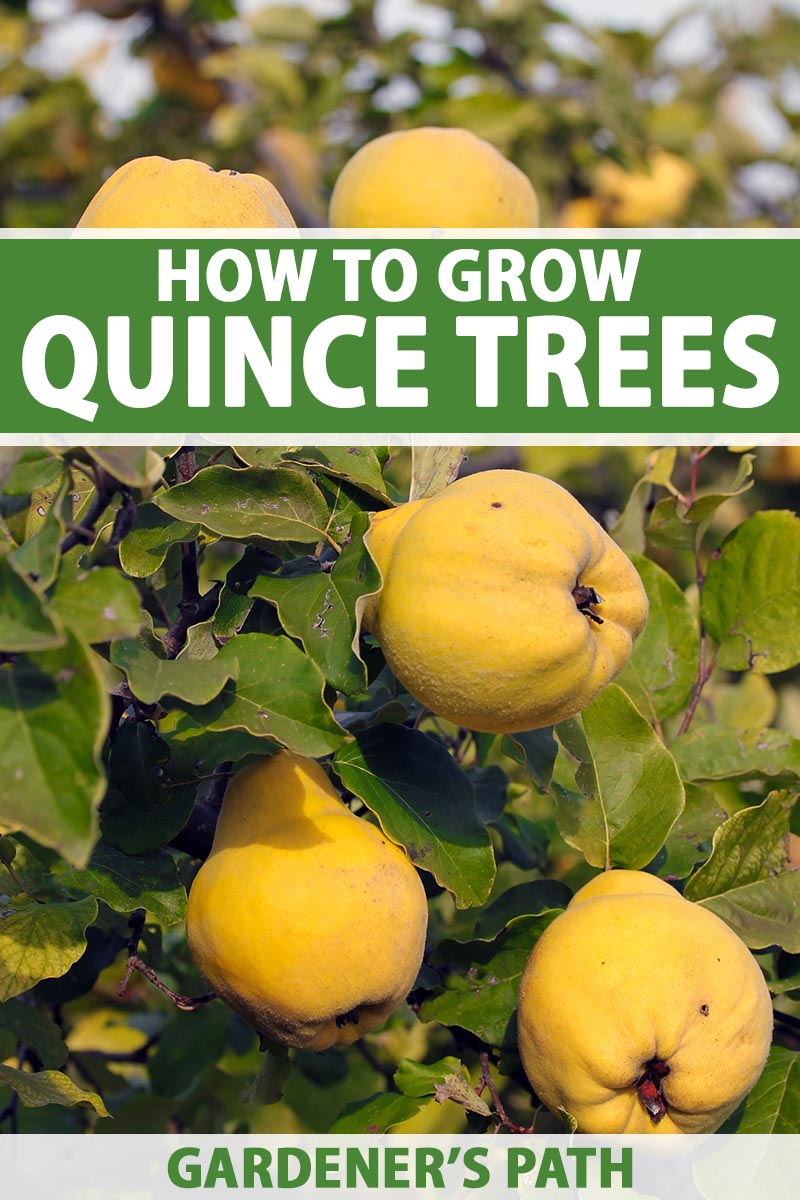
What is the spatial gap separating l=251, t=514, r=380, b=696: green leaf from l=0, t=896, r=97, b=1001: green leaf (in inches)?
15.1

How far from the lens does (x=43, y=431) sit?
1.33 m

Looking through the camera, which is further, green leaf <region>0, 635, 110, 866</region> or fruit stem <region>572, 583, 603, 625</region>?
fruit stem <region>572, 583, 603, 625</region>

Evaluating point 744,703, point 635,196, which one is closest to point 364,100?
point 635,196

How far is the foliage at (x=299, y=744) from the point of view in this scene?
3.71 feet

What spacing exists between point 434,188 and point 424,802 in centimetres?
96

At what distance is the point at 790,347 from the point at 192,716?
1253mm

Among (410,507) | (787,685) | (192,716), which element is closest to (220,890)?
(192,716)

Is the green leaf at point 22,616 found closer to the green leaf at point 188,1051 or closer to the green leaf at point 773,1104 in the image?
the green leaf at point 773,1104

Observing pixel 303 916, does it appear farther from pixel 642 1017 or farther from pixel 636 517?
pixel 636 517

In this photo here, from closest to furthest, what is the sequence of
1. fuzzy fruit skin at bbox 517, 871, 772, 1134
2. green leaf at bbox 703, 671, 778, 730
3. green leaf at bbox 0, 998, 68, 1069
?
fuzzy fruit skin at bbox 517, 871, 772, 1134 < green leaf at bbox 0, 998, 68, 1069 < green leaf at bbox 703, 671, 778, 730

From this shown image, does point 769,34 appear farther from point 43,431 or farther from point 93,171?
point 43,431

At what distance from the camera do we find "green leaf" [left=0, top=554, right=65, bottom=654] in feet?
3.41

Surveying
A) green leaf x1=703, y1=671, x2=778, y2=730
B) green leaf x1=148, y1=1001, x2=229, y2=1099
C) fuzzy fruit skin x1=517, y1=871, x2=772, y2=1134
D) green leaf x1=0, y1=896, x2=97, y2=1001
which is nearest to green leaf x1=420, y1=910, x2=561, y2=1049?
fuzzy fruit skin x1=517, y1=871, x2=772, y2=1134
